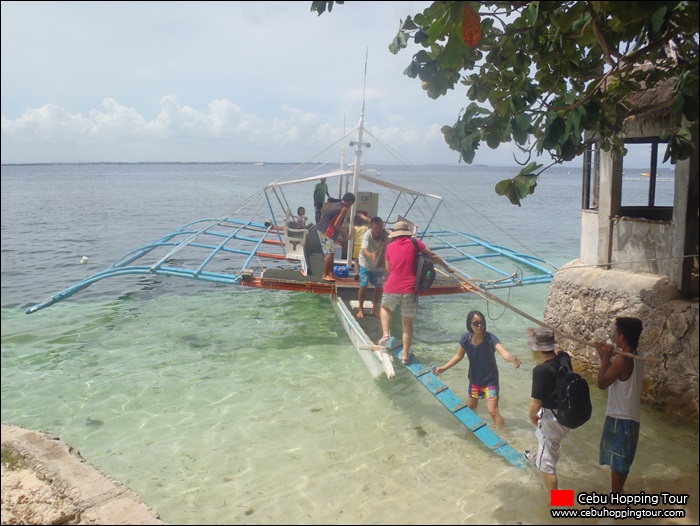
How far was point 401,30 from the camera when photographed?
187 inches

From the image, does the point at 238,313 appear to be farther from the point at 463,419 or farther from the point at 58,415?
the point at 463,419

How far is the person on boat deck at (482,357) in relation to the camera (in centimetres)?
507

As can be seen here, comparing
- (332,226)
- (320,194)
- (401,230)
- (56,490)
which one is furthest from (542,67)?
(320,194)

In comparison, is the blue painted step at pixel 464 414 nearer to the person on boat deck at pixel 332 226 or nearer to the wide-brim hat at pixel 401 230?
the wide-brim hat at pixel 401 230

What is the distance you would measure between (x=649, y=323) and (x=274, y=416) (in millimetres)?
4451

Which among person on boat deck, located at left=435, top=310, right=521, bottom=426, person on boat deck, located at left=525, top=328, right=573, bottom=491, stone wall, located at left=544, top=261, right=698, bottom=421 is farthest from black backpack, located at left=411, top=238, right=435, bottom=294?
stone wall, located at left=544, top=261, right=698, bottom=421

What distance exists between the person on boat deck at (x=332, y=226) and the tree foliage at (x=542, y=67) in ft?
12.2

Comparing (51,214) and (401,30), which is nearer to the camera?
(401,30)

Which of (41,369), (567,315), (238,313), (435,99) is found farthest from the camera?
(238,313)

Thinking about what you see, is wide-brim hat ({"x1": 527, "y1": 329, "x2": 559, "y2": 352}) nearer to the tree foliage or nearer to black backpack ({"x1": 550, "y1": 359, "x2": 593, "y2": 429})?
black backpack ({"x1": 550, "y1": 359, "x2": 593, "y2": 429})

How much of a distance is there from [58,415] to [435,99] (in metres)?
5.83

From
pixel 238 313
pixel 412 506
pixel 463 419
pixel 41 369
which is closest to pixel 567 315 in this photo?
pixel 463 419

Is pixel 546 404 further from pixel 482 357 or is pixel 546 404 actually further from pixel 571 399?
pixel 482 357

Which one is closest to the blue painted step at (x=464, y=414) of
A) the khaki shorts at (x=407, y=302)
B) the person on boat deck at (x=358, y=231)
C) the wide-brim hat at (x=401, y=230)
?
the khaki shorts at (x=407, y=302)
